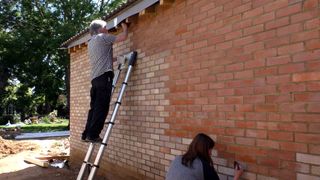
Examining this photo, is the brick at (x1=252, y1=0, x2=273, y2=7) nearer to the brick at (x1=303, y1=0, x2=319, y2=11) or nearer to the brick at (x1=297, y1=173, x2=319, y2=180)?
the brick at (x1=303, y1=0, x2=319, y2=11)

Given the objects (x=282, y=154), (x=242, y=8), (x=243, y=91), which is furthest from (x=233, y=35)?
(x=282, y=154)

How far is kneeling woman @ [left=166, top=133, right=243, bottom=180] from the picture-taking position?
3.96m

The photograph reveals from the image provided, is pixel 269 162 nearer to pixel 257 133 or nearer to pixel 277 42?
pixel 257 133

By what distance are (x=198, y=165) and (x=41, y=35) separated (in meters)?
26.7

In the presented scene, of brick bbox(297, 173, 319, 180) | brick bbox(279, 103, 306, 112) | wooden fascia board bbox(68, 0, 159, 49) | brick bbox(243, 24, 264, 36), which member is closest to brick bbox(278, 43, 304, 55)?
brick bbox(243, 24, 264, 36)

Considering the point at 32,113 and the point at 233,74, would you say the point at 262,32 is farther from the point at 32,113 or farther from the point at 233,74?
the point at 32,113

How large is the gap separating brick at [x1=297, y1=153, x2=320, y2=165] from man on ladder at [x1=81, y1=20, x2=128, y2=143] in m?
3.15

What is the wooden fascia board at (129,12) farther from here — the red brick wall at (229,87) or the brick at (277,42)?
the brick at (277,42)

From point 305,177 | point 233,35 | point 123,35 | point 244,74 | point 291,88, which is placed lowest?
point 305,177

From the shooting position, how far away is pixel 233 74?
14.1 feet

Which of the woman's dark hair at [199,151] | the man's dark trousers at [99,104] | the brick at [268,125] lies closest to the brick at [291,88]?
the brick at [268,125]

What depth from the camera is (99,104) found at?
5.94 metres

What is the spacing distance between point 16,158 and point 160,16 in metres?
8.59

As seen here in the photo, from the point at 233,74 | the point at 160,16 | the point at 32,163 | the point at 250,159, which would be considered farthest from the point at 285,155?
the point at 32,163
